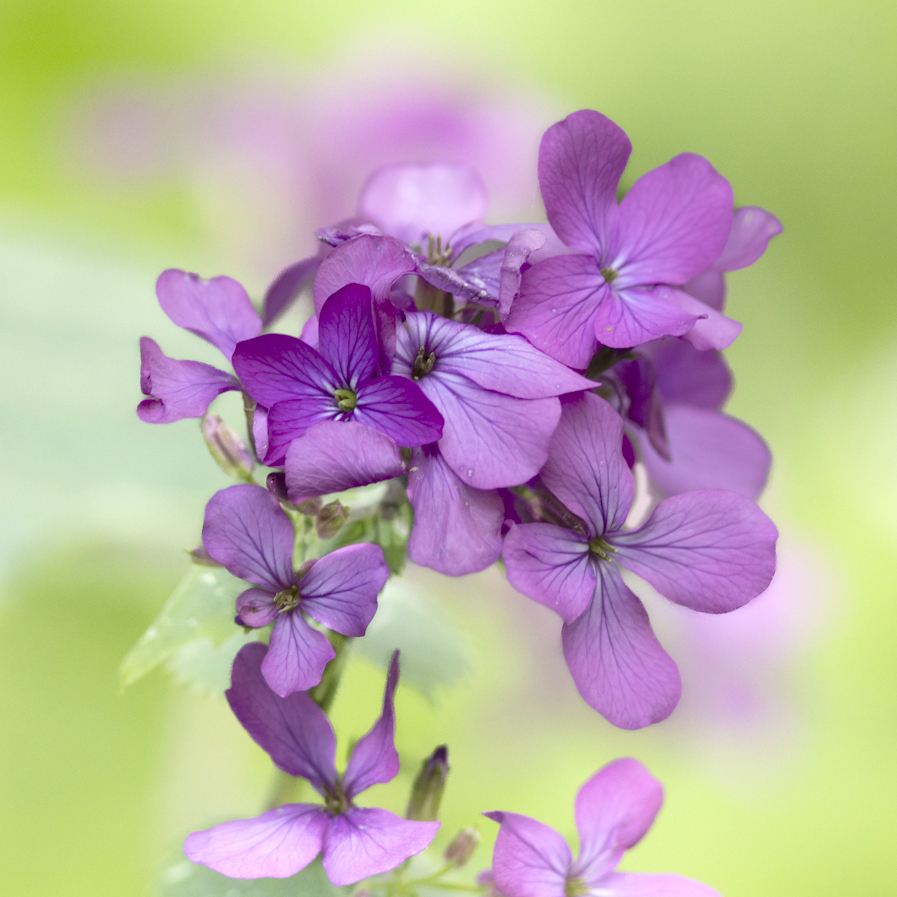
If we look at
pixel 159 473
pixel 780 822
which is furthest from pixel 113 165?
pixel 780 822

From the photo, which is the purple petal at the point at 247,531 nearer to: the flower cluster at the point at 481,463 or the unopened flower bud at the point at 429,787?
the flower cluster at the point at 481,463

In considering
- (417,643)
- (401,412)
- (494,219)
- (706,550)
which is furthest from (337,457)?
(494,219)

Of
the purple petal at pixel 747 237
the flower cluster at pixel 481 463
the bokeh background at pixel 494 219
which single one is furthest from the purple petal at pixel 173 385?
the bokeh background at pixel 494 219

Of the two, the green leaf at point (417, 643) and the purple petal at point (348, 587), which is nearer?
the purple petal at point (348, 587)

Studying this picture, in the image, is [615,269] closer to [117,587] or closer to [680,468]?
[680,468]

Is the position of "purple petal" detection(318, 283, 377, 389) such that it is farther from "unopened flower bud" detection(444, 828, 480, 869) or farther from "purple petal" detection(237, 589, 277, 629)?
"unopened flower bud" detection(444, 828, 480, 869)

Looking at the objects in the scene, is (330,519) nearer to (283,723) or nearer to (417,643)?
(283,723)

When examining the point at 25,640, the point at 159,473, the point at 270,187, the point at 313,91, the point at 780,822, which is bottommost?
the point at 780,822
